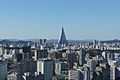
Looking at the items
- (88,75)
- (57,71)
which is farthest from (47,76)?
(57,71)

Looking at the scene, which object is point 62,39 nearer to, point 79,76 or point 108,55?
point 108,55

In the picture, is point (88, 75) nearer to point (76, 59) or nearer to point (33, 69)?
point (33, 69)

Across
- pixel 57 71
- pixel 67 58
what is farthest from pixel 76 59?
pixel 57 71

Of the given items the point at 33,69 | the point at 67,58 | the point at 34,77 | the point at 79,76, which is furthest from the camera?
the point at 67,58

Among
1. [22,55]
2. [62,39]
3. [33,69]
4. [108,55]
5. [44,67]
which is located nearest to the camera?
[44,67]

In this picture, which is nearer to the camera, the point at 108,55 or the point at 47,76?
the point at 47,76

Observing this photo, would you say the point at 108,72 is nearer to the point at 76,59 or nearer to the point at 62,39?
the point at 76,59

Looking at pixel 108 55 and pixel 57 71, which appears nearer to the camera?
pixel 57 71

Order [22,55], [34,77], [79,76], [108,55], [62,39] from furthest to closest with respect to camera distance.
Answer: [62,39] → [108,55] → [22,55] → [79,76] → [34,77]

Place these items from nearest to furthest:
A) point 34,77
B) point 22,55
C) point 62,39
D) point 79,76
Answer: point 34,77
point 79,76
point 22,55
point 62,39
